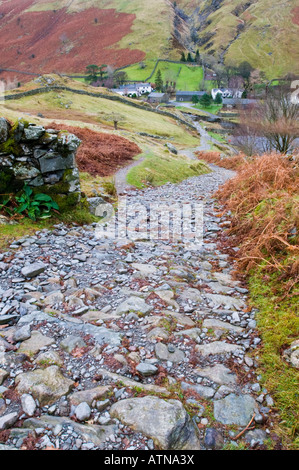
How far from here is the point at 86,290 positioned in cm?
535

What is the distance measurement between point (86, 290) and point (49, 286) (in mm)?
779

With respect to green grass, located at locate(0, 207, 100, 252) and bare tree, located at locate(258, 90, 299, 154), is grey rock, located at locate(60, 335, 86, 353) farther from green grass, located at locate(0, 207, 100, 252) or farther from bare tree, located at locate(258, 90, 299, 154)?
bare tree, located at locate(258, 90, 299, 154)

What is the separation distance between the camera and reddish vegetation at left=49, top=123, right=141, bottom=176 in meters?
17.5

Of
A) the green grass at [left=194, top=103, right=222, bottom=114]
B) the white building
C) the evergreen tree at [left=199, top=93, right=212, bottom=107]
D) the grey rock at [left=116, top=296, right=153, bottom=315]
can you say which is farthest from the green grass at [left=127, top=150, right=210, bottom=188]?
the white building

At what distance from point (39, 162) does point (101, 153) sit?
1264cm

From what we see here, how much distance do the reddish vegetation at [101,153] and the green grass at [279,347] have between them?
43.8 feet

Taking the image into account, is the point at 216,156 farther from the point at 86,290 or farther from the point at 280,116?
the point at 86,290

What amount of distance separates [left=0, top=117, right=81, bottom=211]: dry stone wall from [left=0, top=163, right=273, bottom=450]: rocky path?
2.32 m

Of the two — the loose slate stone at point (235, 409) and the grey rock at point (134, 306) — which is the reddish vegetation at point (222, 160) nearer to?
the grey rock at point (134, 306)

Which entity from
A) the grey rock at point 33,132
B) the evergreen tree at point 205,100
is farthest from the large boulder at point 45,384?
the evergreen tree at point 205,100

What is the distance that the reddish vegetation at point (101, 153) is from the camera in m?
17.5
